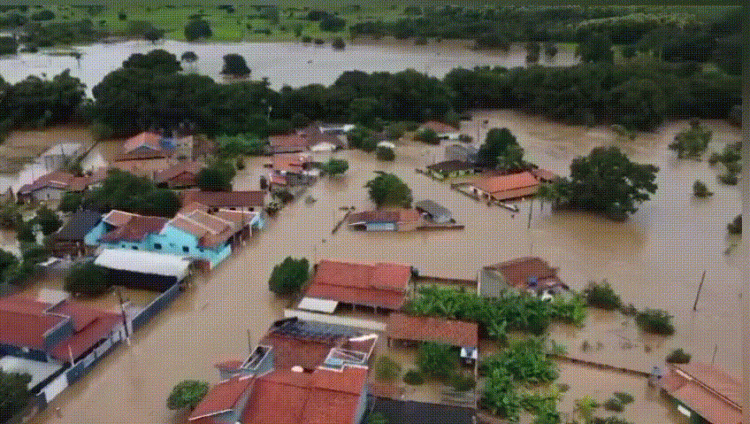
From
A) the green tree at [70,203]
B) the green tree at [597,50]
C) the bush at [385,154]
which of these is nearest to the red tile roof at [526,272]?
the bush at [385,154]

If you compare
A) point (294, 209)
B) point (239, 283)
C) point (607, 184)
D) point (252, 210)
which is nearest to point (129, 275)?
point (239, 283)

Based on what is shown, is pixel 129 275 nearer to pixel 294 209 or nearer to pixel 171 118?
pixel 294 209

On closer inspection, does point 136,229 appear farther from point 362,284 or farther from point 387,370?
point 387,370

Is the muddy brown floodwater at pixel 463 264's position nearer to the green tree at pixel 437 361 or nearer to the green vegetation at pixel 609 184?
the green vegetation at pixel 609 184

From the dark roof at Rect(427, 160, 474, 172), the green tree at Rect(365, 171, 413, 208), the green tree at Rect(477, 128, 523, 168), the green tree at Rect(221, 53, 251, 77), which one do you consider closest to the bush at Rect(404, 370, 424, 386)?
the green tree at Rect(365, 171, 413, 208)

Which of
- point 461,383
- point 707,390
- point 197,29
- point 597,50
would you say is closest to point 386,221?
point 461,383

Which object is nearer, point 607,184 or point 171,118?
point 607,184

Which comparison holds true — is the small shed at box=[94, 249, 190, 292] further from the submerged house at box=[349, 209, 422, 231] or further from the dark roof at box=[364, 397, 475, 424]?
the dark roof at box=[364, 397, 475, 424]
